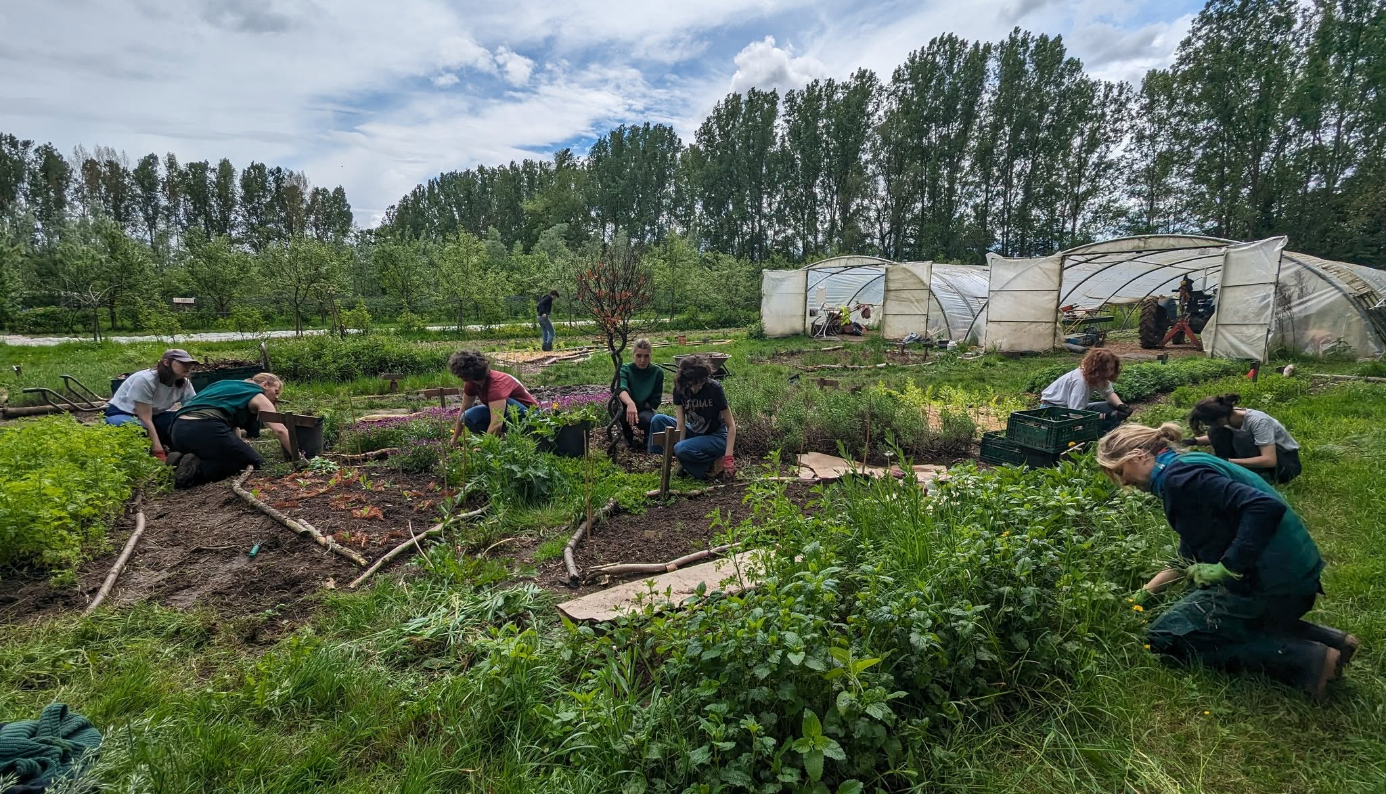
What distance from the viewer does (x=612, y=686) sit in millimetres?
2111

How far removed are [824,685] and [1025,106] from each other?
145 ft

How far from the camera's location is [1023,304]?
49.0ft

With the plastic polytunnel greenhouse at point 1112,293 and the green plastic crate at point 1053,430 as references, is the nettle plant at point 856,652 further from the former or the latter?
the plastic polytunnel greenhouse at point 1112,293

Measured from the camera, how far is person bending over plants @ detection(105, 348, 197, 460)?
224 inches

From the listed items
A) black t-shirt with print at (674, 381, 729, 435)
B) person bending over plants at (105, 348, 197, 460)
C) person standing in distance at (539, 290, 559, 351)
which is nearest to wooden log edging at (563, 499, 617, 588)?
black t-shirt with print at (674, 381, 729, 435)

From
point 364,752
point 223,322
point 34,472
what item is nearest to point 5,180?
point 223,322

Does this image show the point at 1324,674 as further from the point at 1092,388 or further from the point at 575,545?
the point at 1092,388

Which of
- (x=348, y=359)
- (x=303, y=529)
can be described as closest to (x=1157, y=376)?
(x=303, y=529)

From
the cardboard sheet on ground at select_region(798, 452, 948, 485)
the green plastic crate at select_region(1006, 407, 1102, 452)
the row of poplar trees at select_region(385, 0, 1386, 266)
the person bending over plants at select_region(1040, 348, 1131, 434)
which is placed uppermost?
the row of poplar trees at select_region(385, 0, 1386, 266)

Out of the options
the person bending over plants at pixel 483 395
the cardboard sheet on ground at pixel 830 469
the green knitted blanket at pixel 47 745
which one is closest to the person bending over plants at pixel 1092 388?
the cardboard sheet on ground at pixel 830 469

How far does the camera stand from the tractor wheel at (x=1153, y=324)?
14828 mm

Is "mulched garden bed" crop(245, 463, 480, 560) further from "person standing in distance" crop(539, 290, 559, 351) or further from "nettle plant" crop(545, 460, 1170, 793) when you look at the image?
"person standing in distance" crop(539, 290, 559, 351)

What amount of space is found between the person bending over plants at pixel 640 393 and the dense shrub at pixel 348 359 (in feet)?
19.0

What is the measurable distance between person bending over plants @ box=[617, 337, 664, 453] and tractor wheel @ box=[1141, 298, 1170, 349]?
48.3ft
